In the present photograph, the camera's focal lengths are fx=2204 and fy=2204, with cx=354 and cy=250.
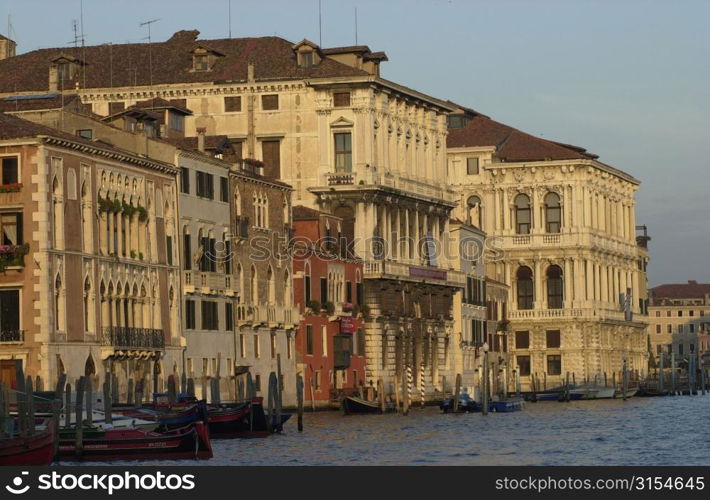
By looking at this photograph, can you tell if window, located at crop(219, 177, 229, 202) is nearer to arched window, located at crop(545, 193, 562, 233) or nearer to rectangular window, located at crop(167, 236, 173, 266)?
rectangular window, located at crop(167, 236, 173, 266)

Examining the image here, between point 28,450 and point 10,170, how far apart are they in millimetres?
18213

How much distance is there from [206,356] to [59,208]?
1167 cm

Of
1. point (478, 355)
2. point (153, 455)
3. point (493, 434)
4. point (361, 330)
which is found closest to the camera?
point (153, 455)

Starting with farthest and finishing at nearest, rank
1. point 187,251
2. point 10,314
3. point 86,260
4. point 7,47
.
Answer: point 7,47 < point 187,251 < point 86,260 < point 10,314

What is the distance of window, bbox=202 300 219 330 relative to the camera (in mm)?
70625

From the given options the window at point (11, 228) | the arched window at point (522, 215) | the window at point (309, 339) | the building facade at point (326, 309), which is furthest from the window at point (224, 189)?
the arched window at point (522, 215)

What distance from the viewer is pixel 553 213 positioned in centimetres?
12206

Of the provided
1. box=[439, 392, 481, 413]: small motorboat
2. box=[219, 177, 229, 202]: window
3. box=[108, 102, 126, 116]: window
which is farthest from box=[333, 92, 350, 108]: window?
box=[219, 177, 229, 202]: window

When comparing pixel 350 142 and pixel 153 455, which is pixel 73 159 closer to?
pixel 153 455

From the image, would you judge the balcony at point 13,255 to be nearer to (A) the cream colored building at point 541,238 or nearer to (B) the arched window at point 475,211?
(A) the cream colored building at point 541,238

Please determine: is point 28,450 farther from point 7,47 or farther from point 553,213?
point 553,213

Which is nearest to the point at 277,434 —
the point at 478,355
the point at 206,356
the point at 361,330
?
the point at 206,356

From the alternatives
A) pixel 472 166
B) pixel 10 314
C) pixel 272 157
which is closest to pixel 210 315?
pixel 10 314

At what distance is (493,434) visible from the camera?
2539 inches
